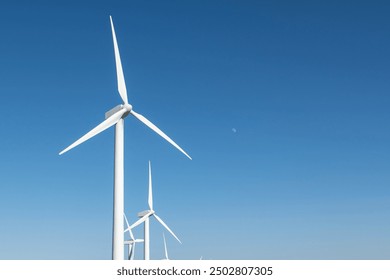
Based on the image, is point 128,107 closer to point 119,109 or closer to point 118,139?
point 119,109

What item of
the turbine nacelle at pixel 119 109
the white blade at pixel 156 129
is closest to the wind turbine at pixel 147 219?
the white blade at pixel 156 129

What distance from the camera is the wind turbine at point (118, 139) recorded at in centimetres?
3441

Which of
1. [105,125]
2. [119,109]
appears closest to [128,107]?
[119,109]

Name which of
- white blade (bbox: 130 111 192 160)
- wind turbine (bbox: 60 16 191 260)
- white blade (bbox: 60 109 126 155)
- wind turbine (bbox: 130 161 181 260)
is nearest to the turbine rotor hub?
wind turbine (bbox: 60 16 191 260)

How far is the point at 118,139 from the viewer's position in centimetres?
3719

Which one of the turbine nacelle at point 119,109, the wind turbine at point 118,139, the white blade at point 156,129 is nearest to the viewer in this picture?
the wind turbine at point 118,139

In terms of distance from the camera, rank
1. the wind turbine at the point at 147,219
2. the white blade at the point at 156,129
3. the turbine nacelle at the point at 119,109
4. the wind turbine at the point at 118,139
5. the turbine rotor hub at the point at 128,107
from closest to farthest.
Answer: the wind turbine at the point at 118,139 → the turbine nacelle at the point at 119,109 → the turbine rotor hub at the point at 128,107 → the white blade at the point at 156,129 → the wind turbine at the point at 147,219

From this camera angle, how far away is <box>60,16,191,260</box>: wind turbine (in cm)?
3441

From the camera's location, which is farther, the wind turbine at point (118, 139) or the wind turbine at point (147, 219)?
the wind turbine at point (147, 219)

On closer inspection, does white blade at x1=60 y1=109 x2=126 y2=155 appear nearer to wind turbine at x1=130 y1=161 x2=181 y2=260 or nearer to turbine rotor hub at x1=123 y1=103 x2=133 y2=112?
turbine rotor hub at x1=123 y1=103 x2=133 y2=112

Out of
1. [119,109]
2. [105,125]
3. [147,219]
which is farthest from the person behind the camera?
[147,219]

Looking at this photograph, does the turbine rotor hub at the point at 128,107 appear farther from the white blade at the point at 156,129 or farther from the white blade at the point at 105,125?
the white blade at the point at 156,129

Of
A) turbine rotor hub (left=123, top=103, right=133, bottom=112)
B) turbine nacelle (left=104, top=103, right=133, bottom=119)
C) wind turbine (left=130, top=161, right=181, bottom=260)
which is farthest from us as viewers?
wind turbine (left=130, top=161, right=181, bottom=260)

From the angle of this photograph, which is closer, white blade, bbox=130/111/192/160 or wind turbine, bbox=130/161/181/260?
white blade, bbox=130/111/192/160
